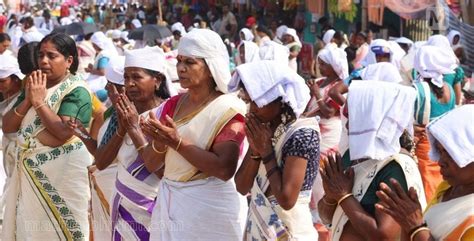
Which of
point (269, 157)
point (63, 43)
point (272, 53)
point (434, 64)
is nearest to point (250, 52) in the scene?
point (272, 53)

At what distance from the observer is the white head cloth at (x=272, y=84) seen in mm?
4465

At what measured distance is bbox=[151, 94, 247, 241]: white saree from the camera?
4836mm

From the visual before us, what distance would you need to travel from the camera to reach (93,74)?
31.5 feet

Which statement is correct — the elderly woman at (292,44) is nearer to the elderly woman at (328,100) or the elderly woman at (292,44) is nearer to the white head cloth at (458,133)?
the elderly woman at (328,100)

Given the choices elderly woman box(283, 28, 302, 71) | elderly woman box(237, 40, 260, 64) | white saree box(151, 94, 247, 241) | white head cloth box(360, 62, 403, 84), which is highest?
white saree box(151, 94, 247, 241)

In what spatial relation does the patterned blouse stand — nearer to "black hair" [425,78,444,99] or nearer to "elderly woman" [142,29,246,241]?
"elderly woman" [142,29,246,241]

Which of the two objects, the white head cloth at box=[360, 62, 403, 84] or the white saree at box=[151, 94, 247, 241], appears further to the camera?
the white head cloth at box=[360, 62, 403, 84]

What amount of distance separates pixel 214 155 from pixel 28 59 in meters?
2.43

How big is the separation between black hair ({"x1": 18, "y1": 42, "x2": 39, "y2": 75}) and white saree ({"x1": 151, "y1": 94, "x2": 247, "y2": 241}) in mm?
2084

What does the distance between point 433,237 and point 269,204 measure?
1.20 metres

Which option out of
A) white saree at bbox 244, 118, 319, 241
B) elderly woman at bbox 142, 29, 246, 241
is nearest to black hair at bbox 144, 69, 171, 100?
elderly woman at bbox 142, 29, 246, 241

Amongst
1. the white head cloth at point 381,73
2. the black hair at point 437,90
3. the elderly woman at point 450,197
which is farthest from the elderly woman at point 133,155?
the black hair at point 437,90

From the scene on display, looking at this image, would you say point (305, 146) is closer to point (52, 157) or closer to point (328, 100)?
point (52, 157)

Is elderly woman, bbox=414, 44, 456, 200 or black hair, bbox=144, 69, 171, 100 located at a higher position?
black hair, bbox=144, 69, 171, 100
